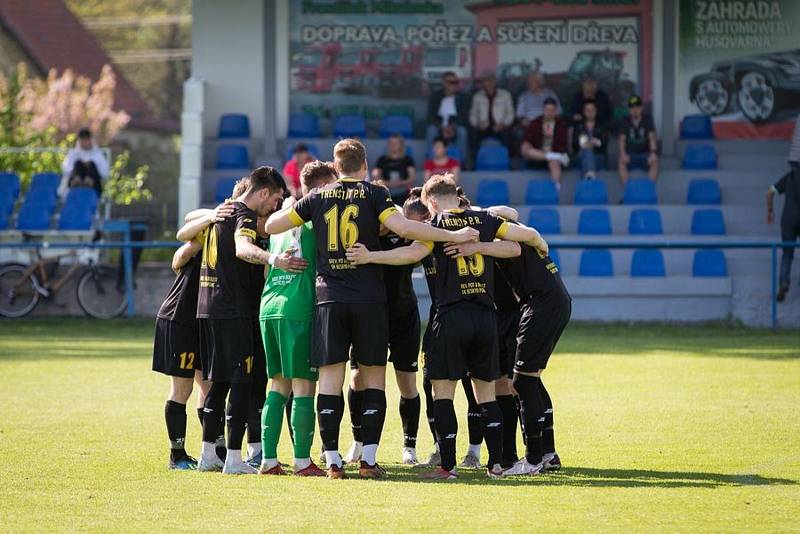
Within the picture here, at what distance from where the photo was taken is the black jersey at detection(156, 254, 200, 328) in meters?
8.85

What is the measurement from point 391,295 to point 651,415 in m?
3.26

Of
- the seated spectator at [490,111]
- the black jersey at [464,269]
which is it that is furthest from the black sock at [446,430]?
the seated spectator at [490,111]

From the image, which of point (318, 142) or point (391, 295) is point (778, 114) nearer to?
point (318, 142)

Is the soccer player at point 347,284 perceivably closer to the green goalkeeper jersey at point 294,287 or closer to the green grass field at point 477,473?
the green goalkeeper jersey at point 294,287

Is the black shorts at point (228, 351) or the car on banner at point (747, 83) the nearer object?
the black shorts at point (228, 351)

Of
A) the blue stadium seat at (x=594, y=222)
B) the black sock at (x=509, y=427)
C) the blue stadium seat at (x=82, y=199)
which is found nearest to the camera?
the black sock at (x=509, y=427)

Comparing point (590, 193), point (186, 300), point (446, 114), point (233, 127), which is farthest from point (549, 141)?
point (186, 300)

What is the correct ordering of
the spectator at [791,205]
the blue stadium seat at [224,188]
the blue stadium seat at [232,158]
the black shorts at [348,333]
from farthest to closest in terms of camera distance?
the blue stadium seat at [232,158]
the blue stadium seat at [224,188]
the spectator at [791,205]
the black shorts at [348,333]

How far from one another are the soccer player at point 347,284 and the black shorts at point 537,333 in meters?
0.76

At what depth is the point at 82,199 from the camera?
2194 cm

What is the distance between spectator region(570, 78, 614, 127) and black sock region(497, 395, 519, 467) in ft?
46.9

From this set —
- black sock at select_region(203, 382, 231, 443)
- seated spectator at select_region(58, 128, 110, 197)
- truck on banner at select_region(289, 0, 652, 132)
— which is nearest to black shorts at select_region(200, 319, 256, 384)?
black sock at select_region(203, 382, 231, 443)

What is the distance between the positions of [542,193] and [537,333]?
13.8 m

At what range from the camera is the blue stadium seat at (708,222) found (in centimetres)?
2147
